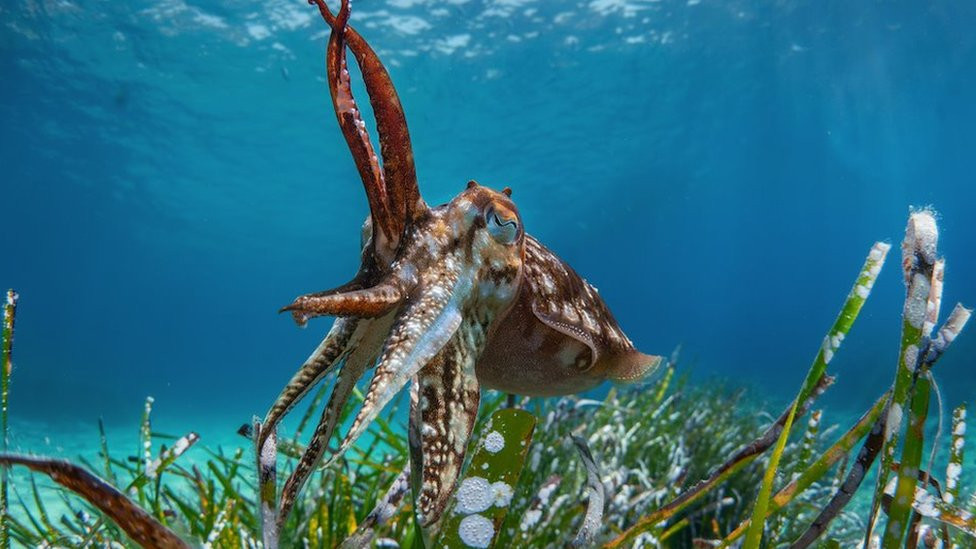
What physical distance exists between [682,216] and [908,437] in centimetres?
7007

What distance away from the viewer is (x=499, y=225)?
1708 millimetres

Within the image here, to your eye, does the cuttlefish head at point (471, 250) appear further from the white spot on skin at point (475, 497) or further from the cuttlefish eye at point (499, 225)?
the white spot on skin at point (475, 497)

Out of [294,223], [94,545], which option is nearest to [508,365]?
[94,545]

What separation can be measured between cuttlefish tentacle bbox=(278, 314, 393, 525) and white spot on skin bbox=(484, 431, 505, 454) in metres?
0.38

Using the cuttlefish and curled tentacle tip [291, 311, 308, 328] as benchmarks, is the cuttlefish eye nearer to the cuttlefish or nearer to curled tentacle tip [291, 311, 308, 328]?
the cuttlefish

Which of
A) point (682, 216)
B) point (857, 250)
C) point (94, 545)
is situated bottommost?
point (94, 545)

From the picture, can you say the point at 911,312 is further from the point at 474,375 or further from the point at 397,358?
the point at 397,358

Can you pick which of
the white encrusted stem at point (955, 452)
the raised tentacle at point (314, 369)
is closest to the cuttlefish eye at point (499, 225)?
the raised tentacle at point (314, 369)

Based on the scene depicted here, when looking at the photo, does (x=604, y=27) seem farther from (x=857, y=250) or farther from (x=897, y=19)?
(x=857, y=250)

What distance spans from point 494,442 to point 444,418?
0.13 m

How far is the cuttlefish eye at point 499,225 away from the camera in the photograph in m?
1.70

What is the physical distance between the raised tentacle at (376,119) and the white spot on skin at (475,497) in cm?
64

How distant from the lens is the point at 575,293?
2.09 m

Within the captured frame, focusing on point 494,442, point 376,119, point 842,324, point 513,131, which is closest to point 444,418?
point 494,442
